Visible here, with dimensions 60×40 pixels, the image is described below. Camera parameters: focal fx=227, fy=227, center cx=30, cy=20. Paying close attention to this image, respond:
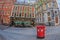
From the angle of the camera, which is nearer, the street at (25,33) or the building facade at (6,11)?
the street at (25,33)

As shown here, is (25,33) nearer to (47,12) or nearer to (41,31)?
(41,31)

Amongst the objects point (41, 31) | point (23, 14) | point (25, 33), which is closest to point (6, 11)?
point (23, 14)

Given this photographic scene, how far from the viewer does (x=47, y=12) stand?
4.93m

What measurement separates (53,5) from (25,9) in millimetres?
612

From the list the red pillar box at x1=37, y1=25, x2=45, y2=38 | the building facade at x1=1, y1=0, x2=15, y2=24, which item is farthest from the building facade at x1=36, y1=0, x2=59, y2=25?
the building facade at x1=1, y1=0, x2=15, y2=24

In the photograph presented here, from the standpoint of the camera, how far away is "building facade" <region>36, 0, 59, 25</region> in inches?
193

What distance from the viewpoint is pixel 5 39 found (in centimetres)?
483

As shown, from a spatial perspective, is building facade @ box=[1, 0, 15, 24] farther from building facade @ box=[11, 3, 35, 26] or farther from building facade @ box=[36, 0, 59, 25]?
building facade @ box=[36, 0, 59, 25]

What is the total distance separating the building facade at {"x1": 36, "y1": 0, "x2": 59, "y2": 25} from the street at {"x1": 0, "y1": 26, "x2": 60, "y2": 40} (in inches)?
6.1

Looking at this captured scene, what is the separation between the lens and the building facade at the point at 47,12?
193 inches

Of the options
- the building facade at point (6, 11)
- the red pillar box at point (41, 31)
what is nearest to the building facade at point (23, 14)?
the building facade at point (6, 11)

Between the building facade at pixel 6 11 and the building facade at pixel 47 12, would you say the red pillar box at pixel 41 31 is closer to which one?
the building facade at pixel 47 12

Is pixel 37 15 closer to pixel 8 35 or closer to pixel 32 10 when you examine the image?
pixel 32 10

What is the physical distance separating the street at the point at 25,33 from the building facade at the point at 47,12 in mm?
156
